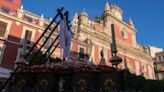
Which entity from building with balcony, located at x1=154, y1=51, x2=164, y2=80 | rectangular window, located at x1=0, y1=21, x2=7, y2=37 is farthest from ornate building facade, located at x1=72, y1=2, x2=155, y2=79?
rectangular window, located at x1=0, y1=21, x2=7, y2=37

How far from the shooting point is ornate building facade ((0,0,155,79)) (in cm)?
1942

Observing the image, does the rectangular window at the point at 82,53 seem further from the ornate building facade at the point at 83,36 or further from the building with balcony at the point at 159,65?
the building with balcony at the point at 159,65

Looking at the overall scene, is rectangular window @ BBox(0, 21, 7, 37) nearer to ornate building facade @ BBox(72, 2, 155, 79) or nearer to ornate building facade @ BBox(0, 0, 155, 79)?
ornate building facade @ BBox(0, 0, 155, 79)

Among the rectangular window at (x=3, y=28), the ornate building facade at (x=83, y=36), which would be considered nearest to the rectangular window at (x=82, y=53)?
the ornate building facade at (x=83, y=36)

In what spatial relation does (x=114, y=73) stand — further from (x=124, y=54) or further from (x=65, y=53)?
(x=124, y=54)

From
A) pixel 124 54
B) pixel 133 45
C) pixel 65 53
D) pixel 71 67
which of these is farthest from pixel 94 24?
pixel 71 67

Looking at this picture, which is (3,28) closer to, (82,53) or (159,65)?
(82,53)

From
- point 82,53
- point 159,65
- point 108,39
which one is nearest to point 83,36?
point 82,53

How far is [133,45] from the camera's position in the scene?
34000 mm

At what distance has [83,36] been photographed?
26.3 meters

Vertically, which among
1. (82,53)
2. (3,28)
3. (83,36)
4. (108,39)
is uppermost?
(108,39)

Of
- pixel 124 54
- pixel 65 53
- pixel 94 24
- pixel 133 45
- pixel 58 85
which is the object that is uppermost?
pixel 94 24

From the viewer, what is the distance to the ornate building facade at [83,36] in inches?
765

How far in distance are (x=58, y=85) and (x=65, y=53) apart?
9.42 ft
